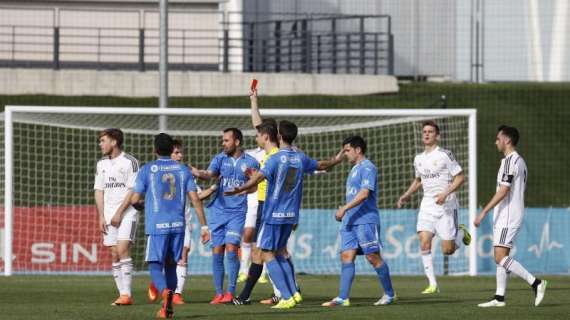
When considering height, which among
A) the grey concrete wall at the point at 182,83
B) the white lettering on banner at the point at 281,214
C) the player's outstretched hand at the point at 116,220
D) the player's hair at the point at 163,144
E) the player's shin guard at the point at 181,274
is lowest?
the player's shin guard at the point at 181,274

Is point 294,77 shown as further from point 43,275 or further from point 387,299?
point 387,299

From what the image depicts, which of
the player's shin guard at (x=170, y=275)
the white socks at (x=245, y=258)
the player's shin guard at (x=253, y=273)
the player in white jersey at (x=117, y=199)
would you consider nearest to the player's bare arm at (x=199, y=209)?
the player's shin guard at (x=170, y=275)

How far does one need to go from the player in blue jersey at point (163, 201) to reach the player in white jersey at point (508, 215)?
3402mm

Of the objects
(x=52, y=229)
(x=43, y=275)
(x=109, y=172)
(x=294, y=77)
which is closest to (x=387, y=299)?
(x=109, y=172)

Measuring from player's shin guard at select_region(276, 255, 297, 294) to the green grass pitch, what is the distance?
0.95 ft

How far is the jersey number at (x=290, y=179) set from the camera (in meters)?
13.1

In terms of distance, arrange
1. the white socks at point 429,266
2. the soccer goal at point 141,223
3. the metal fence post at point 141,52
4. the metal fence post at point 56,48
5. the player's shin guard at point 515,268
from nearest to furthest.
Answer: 1. the player's shin guard at point 515,268
2. the white socks at point 429,266
3. the soccer goal at point 141,223
4. the metal fence post at point 56,48
5. the metal fence post at point 141,52

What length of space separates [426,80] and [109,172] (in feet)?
82.5

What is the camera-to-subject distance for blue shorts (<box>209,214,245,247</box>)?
14.5m

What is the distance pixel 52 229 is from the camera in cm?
2142

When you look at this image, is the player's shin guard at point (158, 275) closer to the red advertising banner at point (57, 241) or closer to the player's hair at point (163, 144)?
the player's hair at point (163, 144)

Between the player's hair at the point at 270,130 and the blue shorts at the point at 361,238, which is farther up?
the player's hair at the point at 270,130

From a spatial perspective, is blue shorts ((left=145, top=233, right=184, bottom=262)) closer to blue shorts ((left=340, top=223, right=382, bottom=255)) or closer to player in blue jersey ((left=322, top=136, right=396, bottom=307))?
player in blue jersey ((left=322, top=136, right=396, bottom=307))

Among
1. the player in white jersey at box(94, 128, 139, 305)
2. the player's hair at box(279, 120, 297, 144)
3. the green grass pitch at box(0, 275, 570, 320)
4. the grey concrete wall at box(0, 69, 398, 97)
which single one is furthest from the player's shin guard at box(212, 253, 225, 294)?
the grey concrete wall at box(0, 69, 398, 97)
